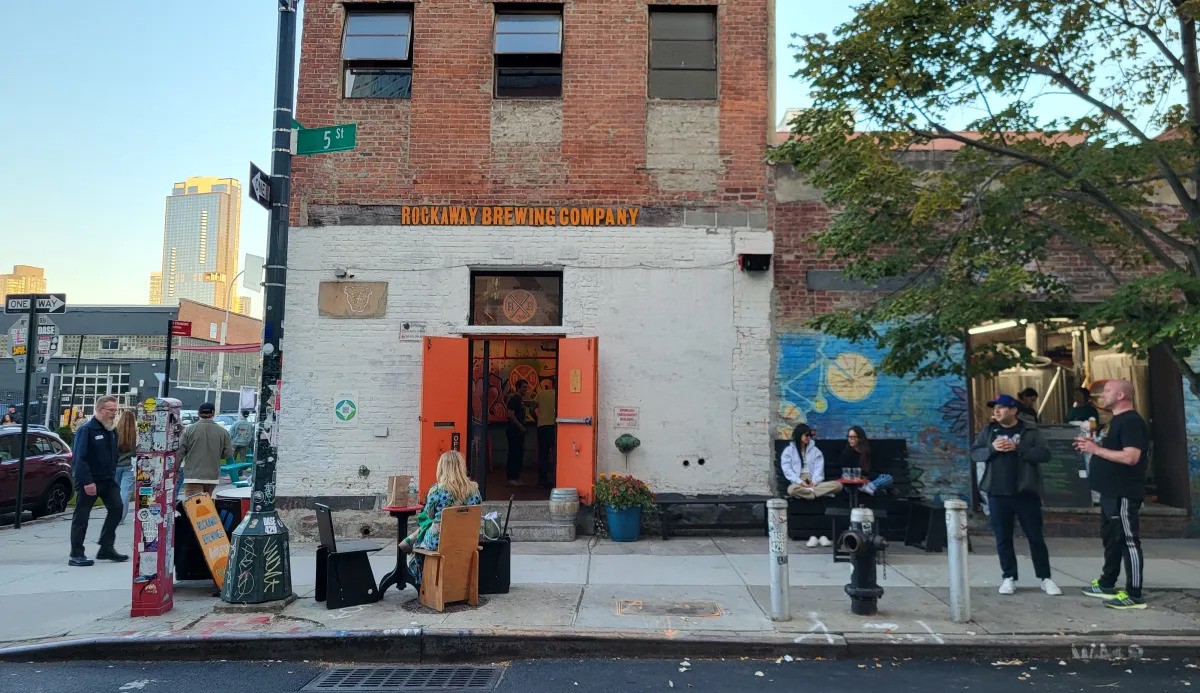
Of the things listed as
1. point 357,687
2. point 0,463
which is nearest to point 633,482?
point 357,687

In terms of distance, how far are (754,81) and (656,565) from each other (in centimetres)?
663

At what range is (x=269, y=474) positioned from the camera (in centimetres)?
695

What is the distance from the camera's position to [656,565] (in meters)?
8.70

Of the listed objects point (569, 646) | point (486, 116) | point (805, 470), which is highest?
point (486, 116)

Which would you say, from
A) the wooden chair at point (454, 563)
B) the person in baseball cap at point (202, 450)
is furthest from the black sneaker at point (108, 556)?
the wooden chair at point (454, 563)

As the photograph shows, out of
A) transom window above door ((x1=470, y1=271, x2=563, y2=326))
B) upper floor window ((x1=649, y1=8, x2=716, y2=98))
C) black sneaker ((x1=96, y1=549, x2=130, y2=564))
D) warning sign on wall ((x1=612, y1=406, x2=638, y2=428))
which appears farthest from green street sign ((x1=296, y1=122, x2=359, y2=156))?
black sneaker ((x1=96, y1=549, x2=130, y2=564))

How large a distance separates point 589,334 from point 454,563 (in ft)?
14.7

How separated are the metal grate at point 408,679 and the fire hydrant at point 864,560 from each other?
9.71ft

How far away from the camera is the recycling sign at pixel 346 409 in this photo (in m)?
10.6

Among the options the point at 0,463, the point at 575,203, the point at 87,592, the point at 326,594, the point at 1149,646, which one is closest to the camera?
the point at 1149,646

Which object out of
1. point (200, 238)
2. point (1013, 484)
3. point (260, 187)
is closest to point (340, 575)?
point (260, 187)

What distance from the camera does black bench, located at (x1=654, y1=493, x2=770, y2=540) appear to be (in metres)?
10.2

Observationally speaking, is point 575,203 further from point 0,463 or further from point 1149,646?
point 0,463

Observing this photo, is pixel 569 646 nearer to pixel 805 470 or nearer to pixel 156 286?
pixel 805 470
